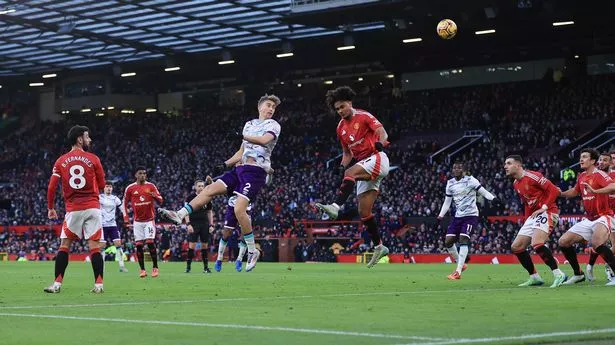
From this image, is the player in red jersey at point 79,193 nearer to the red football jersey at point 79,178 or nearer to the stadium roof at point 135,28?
the red football jersey at point 79,178

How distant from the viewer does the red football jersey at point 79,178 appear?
1484 cm

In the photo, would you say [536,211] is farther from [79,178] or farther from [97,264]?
[79,178]

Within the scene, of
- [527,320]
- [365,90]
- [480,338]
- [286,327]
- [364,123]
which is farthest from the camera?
[365,90]

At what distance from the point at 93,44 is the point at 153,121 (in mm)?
14211

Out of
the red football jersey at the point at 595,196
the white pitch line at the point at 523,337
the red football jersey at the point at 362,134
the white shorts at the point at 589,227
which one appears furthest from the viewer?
the white shorts at the point at 589,227

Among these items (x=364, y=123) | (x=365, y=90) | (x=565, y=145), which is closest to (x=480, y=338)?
(x=364, y=123)

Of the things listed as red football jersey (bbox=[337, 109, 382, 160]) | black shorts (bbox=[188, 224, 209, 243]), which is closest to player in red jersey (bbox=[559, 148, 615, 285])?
red football jersey (bbox=[337, 109, 382, 160])

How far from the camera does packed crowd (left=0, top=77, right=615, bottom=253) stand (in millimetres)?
45562

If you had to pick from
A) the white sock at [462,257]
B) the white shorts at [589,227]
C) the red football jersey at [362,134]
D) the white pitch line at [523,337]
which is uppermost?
the red football jersey at [362,134]

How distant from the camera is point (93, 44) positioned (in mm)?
57125

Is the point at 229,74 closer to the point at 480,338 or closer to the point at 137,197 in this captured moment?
the point at 137,197

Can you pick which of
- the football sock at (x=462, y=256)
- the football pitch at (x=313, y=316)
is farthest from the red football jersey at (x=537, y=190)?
the football sock at (x=462, y=256)

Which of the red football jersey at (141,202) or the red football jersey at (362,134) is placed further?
the red football jersey at (141,202)

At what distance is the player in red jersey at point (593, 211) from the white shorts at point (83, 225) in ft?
24.7
